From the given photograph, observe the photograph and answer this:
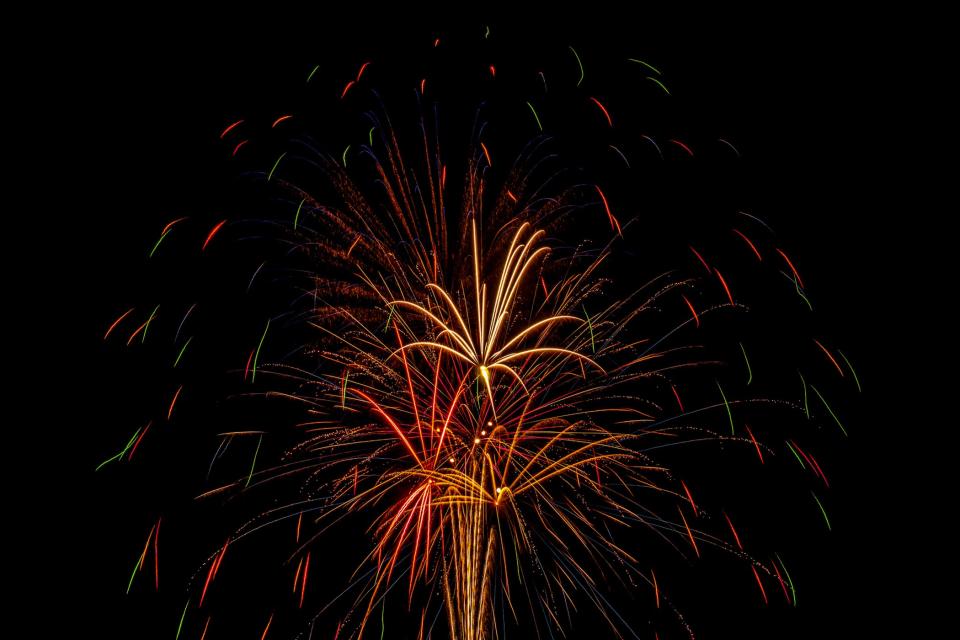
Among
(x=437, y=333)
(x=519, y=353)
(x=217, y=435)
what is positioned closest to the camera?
(x=519, y=353)

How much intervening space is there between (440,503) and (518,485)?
0.81m

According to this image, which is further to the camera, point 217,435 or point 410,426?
point 217,435

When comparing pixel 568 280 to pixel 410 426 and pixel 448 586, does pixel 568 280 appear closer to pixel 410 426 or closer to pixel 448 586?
pixel 410 426

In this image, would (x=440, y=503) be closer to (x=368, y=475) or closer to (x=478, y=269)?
(x=368, y=475)

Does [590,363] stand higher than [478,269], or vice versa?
[478,269]

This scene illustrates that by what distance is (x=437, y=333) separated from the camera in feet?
16.7

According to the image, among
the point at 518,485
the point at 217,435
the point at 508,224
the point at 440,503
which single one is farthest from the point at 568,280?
the point at 217,435

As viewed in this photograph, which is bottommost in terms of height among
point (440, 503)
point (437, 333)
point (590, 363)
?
point (440, 503)

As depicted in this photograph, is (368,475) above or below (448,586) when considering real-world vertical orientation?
above

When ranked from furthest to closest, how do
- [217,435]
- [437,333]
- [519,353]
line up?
[217,435] < [437,333] < [519,353]

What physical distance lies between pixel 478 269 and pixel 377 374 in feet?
5.04

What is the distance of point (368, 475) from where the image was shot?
5.13m

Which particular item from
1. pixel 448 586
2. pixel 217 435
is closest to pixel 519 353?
pixel 448 586

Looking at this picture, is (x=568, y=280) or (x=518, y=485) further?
(x=568, y=280)
